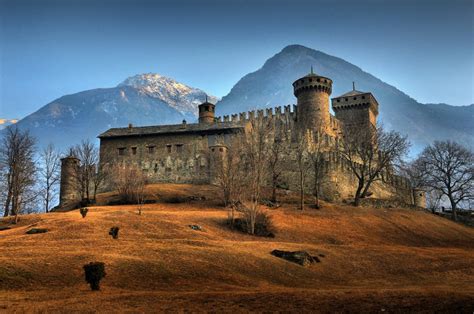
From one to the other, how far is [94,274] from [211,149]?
40.8 metres

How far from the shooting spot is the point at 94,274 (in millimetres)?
16891

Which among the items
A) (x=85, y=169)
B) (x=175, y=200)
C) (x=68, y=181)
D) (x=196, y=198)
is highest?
(x=85, y=169)

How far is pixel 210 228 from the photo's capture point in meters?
33.4

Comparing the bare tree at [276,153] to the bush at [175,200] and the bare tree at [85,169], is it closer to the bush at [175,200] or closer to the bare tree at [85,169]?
the bush at [175,200]

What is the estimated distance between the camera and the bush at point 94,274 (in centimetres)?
1686

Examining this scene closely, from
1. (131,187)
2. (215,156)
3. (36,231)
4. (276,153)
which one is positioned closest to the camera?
(36,231)

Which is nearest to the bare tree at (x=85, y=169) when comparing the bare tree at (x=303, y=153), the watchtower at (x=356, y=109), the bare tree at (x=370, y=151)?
the bare tree at (x=303, y=153)

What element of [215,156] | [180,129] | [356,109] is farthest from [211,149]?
[356,109]

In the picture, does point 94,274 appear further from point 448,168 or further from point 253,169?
point 448,168

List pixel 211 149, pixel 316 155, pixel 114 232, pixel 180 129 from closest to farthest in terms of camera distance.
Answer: pixel 114 232
pixel 316 155
pixel 211 149
pixel 180 129

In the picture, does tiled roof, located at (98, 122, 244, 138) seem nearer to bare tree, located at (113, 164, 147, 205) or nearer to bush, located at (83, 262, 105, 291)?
bare tree, located at (113, 164, 147, 205)

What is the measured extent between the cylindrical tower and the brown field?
681 inches

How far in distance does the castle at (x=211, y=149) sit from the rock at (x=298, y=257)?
28434mm

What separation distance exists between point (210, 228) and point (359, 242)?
12.1 metres
